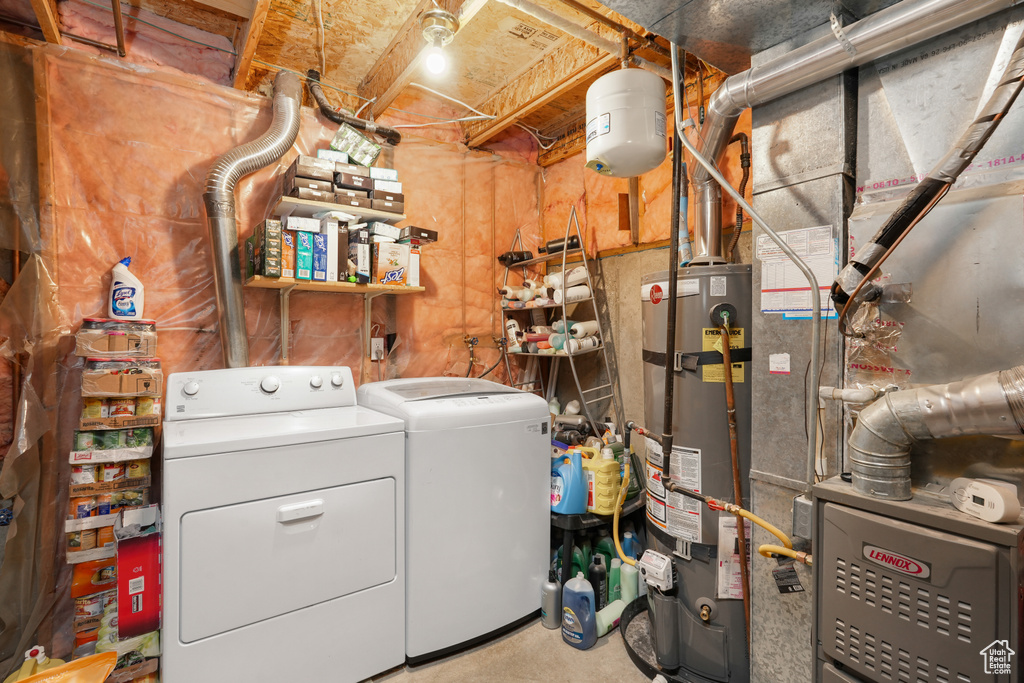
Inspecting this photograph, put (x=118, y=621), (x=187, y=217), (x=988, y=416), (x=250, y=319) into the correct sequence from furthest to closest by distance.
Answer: (x=250, y=319), (x=187, y=217), (x=118, y=621), (x=988, y=416)

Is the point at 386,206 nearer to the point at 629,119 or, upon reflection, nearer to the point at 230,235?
the point at 230,235

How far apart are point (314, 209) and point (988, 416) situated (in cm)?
Result: 242

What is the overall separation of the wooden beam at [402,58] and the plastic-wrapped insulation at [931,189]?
1.56 metres

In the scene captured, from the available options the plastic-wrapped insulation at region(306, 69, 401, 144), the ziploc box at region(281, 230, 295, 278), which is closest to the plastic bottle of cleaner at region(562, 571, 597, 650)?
the ziploc box at region(281, 230, 295, 278)

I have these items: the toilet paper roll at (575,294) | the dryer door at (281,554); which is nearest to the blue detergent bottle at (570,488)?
the dryer door at (281,554)

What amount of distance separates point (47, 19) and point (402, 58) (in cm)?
130

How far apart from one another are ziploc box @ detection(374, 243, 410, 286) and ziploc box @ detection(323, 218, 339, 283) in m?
0.20

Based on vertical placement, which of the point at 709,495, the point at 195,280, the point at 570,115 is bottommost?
the point at 709,495

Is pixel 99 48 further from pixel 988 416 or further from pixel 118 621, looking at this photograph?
pixel 988 416

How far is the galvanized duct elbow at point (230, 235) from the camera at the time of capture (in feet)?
6.82

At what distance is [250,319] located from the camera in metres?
2.34

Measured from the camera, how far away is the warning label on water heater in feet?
5.51

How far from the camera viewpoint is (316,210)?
2.26 m

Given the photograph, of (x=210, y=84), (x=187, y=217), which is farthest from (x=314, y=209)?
(x=210, y=84)
